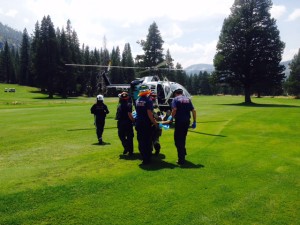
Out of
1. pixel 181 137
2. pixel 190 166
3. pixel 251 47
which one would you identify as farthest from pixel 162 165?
pixel 251 47

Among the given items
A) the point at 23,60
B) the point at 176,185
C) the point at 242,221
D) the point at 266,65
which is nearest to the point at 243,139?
the point at 176,185

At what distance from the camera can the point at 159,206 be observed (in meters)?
6.52

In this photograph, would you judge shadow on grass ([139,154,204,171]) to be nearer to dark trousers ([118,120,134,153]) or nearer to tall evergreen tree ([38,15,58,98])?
dark trousers ([118,120,134,153])

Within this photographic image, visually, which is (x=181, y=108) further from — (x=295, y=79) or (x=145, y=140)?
(x=295, y=79)

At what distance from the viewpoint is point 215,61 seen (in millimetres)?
54375

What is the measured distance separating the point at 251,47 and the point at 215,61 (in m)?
6.55

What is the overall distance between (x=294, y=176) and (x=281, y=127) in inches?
443

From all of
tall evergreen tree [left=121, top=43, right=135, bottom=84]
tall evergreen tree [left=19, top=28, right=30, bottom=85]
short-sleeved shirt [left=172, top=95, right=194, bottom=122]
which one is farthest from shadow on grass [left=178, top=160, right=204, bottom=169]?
tall evergreen tree [left=19, top=28, right=30, bottom=85]

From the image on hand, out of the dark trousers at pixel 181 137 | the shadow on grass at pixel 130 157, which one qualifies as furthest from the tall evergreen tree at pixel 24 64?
the dark trousers at pixel 181 137

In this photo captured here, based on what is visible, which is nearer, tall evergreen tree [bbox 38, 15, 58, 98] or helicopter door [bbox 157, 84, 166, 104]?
helicopter door [bbox 157, 84, 166, 104]

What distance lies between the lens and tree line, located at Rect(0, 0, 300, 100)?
50781mm

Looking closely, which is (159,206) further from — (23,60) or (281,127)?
(23,60)

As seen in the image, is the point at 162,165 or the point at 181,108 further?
the point at 181,108

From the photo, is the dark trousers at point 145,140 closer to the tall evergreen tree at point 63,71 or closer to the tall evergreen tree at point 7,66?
the tall evergreen tree at point 63,71
